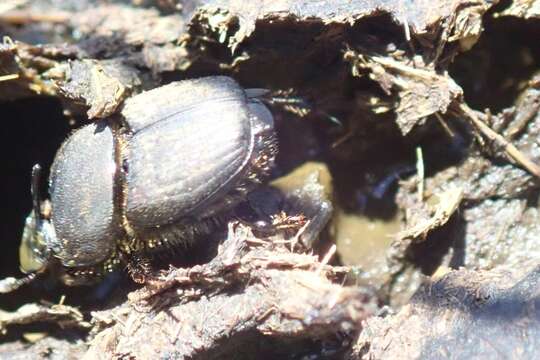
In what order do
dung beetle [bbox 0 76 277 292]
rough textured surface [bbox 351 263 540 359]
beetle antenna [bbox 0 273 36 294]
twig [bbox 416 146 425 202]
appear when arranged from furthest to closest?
beetle antenna [bbox 0 273 36 294] → twig [bbox 416 146 425 202] → dung beetle [bbox 0 76 277 292] → rough textured surface [bbox 351 263 540 359]

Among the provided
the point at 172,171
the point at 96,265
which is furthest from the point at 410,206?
the point at 96,265

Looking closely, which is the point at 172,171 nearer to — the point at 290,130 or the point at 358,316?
the point at 290,130

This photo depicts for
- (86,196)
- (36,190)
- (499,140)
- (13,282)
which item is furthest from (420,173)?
(13,282)

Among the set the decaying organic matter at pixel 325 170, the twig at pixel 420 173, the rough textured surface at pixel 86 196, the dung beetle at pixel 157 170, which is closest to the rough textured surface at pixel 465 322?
the decaying organic matter at pixel 325 170

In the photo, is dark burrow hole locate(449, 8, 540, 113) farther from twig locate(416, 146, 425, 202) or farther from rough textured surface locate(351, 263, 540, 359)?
rough textured surface locate(351, 263, 540, 359)

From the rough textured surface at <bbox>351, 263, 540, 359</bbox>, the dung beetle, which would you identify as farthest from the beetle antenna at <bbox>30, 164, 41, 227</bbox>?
the rough textured surface at <bbox>351, 263, 540, 359</bbox>

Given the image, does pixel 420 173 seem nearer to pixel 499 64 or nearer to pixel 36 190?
pixel 499 64
